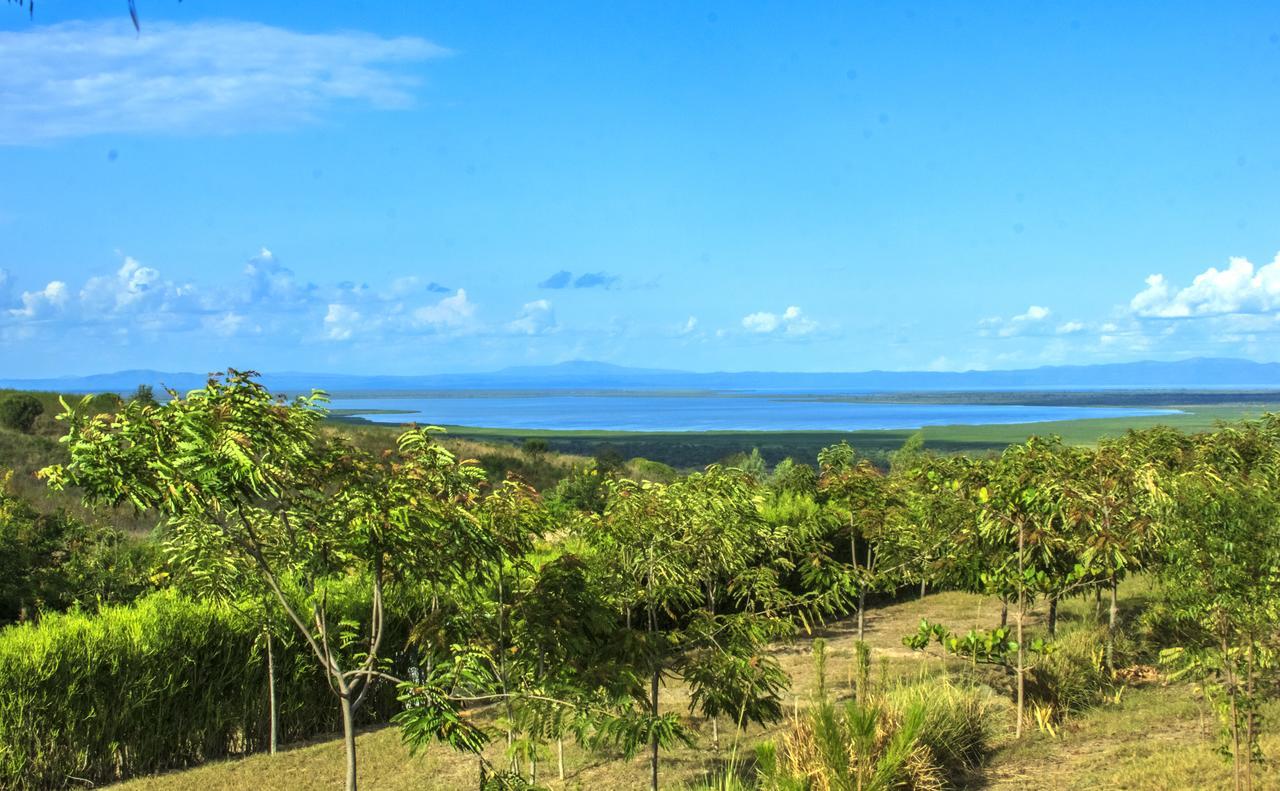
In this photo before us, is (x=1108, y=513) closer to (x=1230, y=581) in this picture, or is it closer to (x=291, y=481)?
(x=1230, y=581)

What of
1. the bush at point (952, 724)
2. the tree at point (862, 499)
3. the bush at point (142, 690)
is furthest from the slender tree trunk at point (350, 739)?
the tree at point (862, 499)

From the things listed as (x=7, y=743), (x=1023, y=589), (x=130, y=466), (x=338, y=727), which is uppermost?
(x=130, y=466)

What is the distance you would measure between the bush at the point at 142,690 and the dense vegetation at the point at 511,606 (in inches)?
1.1

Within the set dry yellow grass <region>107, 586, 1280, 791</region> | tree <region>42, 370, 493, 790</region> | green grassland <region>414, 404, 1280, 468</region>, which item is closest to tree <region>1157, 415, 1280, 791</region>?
dry yellow grass <region>107, 586, 1280, 791</region>

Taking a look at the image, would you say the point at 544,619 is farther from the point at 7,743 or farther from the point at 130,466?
the point at 7,743

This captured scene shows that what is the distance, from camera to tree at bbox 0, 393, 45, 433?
1784 inches

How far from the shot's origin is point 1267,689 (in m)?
12.2

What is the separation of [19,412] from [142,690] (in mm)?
41780

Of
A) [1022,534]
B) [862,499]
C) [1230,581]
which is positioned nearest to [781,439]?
[862,499]

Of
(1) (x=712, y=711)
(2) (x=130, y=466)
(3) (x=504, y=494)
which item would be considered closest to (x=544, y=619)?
(3) (x=504, y=494)

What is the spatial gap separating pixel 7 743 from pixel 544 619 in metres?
5.65

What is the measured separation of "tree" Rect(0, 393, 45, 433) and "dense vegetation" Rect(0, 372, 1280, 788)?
36.3 meters

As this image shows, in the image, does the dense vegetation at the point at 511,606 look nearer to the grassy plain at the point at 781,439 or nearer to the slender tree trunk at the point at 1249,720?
the slender tree trunk at the point at 1249,720

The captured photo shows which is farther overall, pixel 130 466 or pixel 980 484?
pixel 980 484
